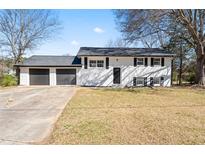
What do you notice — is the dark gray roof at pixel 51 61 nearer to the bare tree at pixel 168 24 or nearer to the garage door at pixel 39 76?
the garage door at pixel 39 76

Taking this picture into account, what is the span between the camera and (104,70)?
21.3 meters

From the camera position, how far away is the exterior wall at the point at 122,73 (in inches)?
836

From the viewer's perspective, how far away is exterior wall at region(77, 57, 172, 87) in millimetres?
21234

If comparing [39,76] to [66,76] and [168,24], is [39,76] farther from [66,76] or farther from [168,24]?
[168,24]

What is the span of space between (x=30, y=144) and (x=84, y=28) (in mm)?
13283

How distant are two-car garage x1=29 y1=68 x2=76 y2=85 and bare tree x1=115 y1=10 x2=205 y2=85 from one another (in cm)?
626

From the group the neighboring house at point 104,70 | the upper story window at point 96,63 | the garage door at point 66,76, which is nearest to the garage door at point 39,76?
the neighboring house at point 104,70

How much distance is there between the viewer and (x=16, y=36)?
30625mm

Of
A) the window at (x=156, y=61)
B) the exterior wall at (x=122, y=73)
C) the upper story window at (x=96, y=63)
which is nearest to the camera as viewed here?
the exterior wall at (x=122, y=73)

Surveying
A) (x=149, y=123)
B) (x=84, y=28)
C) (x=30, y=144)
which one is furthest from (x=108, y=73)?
(x=30, y=144)

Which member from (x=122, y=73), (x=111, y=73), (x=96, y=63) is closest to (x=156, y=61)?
(x=122, y=73)

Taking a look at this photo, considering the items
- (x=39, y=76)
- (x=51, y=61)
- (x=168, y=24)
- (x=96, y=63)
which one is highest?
(x=168, y=24)

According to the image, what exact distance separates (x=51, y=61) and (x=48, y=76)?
1632 mm
